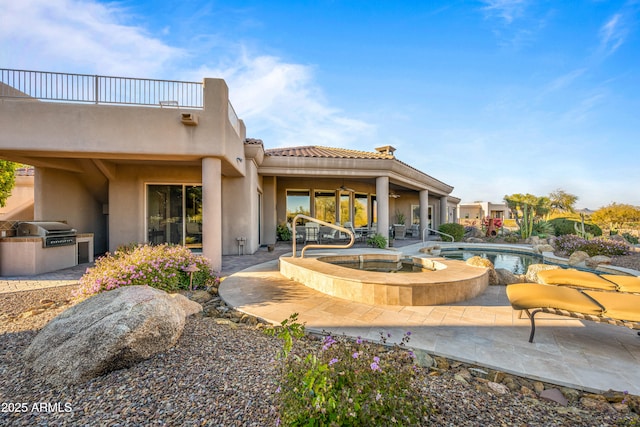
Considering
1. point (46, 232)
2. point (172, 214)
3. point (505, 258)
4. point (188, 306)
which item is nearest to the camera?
point (188, 306)

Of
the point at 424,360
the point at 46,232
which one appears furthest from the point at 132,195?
the point at 424,360

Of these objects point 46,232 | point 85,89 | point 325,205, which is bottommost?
point 46,232

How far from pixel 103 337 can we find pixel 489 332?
175 inches

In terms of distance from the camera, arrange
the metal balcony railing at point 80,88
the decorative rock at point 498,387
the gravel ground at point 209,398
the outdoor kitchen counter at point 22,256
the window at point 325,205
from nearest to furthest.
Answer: the gravel ground at point 209,398 → the decorative rock at point 498,387 → the metal balcony railing at point 80,88 → the outdoor kitchen counter at point 22,256 → the window at point 325,205

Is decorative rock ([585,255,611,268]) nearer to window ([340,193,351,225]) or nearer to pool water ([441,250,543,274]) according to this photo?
pool water ([441,250,543,274])

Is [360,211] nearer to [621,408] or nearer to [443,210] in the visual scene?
[443,210]

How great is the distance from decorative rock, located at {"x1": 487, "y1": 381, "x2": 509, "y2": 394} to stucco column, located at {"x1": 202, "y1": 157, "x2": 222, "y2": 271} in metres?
6.49

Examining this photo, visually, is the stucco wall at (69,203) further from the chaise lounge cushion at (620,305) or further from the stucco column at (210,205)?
the chaise lounge cushion at (620,305)

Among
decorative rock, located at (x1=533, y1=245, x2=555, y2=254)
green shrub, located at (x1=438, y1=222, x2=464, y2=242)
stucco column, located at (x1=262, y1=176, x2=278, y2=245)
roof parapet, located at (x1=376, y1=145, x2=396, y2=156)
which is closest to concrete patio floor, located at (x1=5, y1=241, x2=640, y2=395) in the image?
stucco column, located at (x1=262, y1=176, x2=278, y2=245)

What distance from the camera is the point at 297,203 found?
14664mm

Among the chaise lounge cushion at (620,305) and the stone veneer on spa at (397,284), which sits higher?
the chaise lounge cushion at (620,305)

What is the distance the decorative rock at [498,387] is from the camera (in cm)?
243

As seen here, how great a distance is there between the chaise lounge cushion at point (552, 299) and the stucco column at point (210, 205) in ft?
21.4

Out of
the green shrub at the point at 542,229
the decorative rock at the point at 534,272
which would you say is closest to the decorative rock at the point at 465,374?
the decorative rock at the point at 534,272
